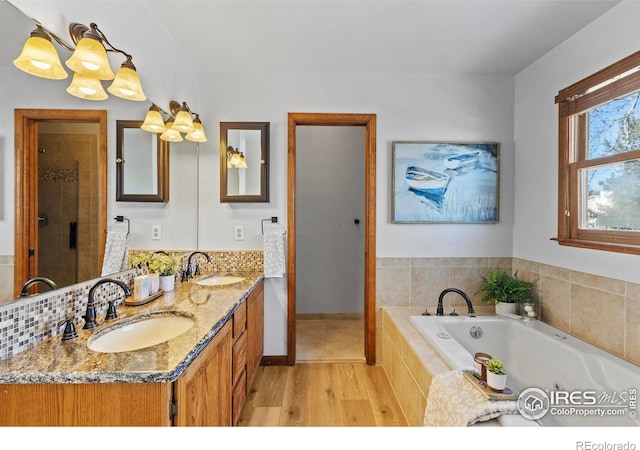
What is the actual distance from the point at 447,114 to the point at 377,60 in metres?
0.77

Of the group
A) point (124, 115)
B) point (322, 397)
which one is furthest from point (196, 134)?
point (322, 397)

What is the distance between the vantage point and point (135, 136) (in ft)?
5.58

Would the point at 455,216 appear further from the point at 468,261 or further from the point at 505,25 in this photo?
the point at 505,25

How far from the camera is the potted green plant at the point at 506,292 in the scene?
2311 millimetres

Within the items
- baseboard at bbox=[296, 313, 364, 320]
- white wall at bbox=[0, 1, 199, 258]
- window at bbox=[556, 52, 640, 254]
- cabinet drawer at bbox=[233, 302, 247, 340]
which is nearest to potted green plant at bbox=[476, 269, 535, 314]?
window at bbox=[556, 52, 640, 254]

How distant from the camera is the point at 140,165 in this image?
1.80m

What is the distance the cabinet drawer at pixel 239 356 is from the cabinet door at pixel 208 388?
131 mm

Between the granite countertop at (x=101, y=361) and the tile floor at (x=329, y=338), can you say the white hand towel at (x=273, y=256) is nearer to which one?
the tile floor at (x=329, y=338)

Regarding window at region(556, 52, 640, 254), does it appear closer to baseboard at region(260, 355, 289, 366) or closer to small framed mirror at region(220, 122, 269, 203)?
small framed mirror at region(220, 122, 269, 203)

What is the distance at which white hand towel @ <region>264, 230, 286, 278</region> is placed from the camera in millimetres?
2434

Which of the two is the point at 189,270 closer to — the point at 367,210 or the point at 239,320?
the point at 239,320

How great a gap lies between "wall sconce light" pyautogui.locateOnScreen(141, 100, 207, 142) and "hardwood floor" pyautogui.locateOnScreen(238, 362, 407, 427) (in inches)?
75.3

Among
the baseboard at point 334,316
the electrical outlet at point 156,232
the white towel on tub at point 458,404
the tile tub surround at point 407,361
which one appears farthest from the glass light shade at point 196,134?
the baseboard at point 334,316
